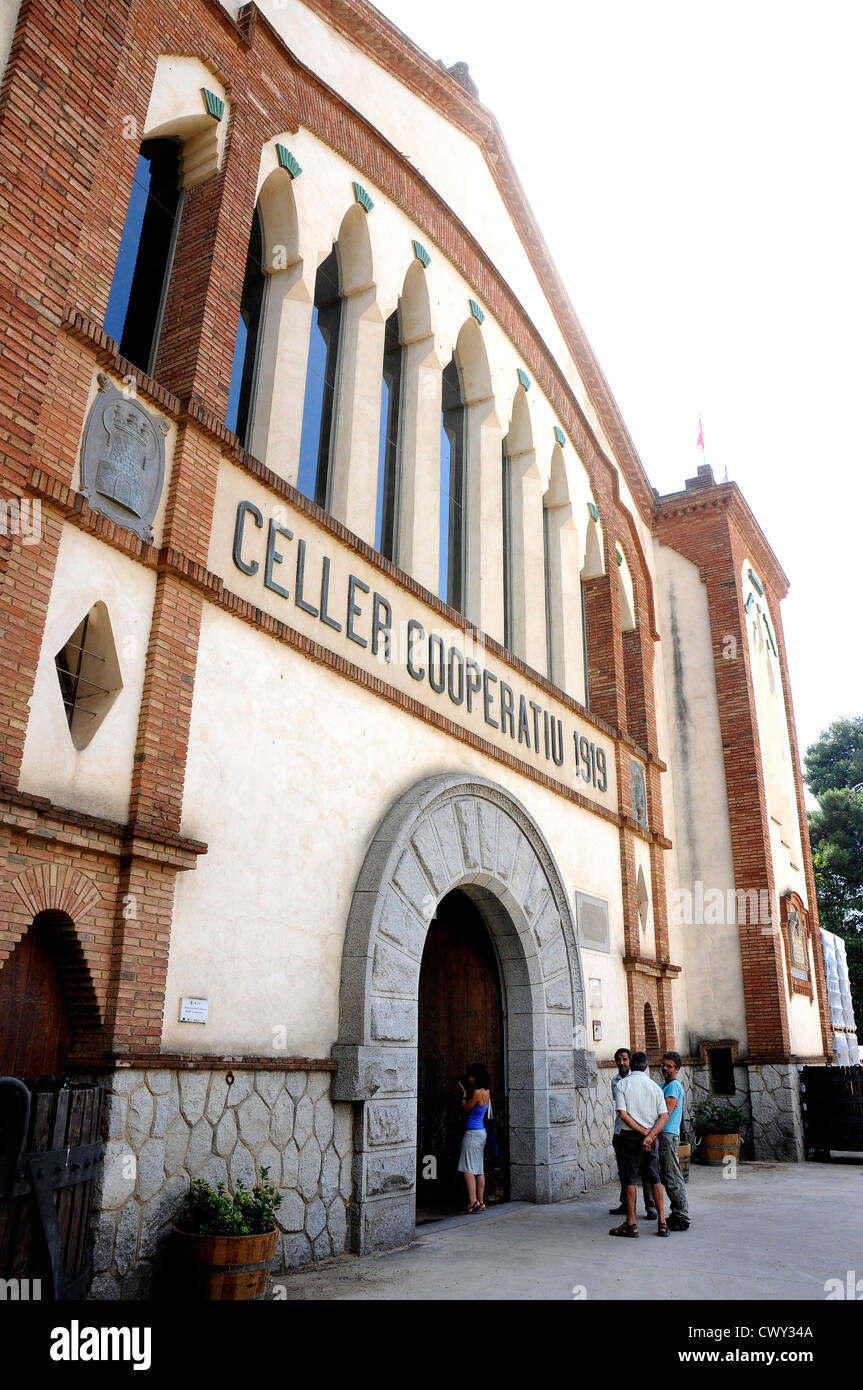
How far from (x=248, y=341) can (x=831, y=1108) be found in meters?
14.5

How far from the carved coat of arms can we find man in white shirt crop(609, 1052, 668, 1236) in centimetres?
606

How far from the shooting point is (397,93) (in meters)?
11.6

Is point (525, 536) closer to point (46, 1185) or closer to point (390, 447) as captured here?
point (390, 447)

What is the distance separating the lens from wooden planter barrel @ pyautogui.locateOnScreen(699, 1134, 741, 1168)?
14805 millimetres

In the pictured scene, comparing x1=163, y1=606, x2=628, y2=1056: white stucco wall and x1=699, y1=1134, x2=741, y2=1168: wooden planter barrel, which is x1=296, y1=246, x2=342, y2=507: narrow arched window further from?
x1=699, y1=1134, x2=741, y2=1168: wooden planter barrel

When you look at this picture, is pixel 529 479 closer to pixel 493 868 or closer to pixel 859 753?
pixel 493 868

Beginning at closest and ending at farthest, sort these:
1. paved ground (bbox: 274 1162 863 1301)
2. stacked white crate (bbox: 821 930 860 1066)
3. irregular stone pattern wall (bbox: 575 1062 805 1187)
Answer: paved ground (bbox: 274 1162 863 1301) < irregular stone pattern wall (bbox: 575 1062 805 1187) < stacked white crate (bbox: 821 930 860 1066)

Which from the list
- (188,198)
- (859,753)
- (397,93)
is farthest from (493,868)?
(859,753)

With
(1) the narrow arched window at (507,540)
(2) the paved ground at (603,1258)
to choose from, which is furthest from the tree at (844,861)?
(2) the paved ground at (603,1258)

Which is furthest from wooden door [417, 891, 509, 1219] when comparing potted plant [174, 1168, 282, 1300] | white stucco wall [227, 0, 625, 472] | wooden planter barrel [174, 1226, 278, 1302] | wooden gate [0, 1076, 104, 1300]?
white stucco wall [227, 0, 625, 472]

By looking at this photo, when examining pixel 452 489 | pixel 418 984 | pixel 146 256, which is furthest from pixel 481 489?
pixel 418 984

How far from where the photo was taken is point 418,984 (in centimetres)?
965

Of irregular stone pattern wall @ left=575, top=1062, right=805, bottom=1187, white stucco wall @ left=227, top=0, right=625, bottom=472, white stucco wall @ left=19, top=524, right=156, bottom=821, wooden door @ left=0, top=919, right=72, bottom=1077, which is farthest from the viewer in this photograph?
irregular stone pattern wall @ left=575, top=1062, right=805, bottom=1187
